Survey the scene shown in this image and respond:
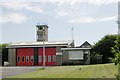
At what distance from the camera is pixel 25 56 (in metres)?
60.6

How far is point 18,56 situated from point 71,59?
10731 millimetres

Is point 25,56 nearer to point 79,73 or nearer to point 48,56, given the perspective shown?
point 48,56

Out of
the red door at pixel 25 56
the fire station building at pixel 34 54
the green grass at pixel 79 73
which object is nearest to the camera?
the green grass at pixel 79 73

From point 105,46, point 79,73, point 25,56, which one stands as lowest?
point 79,73

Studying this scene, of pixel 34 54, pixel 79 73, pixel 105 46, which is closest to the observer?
pixel 79 73

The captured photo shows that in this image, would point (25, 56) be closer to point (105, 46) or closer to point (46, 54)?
point (46, 54)

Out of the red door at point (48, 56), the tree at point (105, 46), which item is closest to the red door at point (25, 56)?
the red door at point (48, 56)

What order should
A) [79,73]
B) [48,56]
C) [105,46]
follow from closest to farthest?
1. [79,73]
2. [105,46]
3. [48,56]

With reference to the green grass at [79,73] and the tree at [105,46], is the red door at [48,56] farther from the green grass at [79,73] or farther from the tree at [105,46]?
the green grass at [79,73]

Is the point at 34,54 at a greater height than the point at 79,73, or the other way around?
the point at 34,54

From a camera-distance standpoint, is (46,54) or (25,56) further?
(25,56)

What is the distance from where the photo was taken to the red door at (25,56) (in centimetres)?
6009

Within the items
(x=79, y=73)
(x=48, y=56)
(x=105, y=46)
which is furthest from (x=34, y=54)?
(x=79, y=73)

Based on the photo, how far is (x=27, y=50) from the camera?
199 ft
